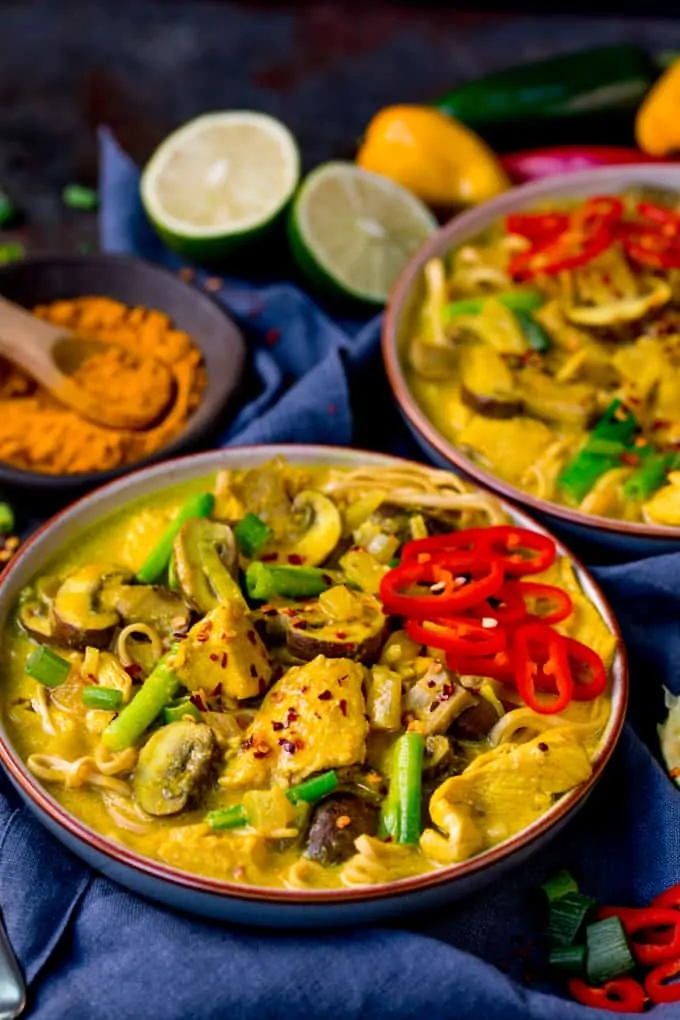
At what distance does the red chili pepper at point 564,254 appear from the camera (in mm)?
4301

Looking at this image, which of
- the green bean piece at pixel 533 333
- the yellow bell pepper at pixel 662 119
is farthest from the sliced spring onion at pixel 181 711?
the yellow bell pepper at pixel 662 119

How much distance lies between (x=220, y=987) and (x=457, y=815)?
588 millimetres

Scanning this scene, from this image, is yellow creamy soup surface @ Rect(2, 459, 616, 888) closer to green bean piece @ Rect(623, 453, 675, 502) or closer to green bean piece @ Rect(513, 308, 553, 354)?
green bean piece @ Rect(623, 453, 675, 502)

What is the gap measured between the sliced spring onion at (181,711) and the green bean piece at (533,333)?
1744 millimetres

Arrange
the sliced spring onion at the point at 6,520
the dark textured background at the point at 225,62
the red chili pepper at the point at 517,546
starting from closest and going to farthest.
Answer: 1. the red chili pepper at the point at 517,546
2. the sliced spring onion at the point at 6,520
3. the dark textured background at the point at 225,62

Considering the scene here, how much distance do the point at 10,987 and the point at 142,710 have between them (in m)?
0.62

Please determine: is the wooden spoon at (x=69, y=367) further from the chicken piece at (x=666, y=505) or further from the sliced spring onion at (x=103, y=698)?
the chicken piece at (x=666, y=505)

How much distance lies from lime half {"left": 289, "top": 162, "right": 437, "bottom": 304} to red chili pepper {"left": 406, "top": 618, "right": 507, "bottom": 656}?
1.76 m

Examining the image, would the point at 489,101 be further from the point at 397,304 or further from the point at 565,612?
the point at 565,612

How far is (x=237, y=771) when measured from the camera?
9.31ft

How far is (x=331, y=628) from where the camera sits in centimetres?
304

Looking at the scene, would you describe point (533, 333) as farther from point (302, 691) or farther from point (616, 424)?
point (302, 691)

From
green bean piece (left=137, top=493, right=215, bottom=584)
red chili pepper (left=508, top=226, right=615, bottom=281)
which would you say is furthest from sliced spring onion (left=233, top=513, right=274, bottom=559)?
red chili pepper (left=508, top=226, right=615, bottom=281)

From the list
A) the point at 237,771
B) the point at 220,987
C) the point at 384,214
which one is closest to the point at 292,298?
the point at 384,214
